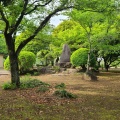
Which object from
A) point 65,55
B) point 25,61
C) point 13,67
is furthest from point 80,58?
point 13,67

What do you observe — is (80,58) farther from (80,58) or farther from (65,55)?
(65,55)

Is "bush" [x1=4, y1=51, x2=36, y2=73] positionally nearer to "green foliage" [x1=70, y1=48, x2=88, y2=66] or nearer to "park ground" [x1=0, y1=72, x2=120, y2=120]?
"green foliage" [x1=70, y1=48, x2=88, y2=66]

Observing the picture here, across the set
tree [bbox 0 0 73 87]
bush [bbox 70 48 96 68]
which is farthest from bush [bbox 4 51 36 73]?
tree [bbox 0 0 73 87]

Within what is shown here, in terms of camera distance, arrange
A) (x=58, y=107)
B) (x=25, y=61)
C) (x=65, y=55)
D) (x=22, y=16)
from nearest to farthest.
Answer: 1. (x=58, y=107)
2. (x=22, y=16)
3. (x=25, y=61)
4. (x=65, y=55)

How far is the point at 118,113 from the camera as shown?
693 centimetres

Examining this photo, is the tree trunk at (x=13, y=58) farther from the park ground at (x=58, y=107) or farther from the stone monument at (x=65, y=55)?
the stone monument at (x=65, y=55)

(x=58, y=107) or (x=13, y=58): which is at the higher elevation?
(x=13, y=58)

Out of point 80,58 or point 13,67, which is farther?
point 80,58

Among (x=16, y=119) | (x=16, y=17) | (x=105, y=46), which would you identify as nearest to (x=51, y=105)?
(x=16, y=119)

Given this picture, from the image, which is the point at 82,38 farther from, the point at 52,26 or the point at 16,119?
the point at 16,119

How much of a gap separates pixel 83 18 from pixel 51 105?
8434mm

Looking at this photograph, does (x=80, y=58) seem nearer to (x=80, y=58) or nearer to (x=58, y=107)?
(x=80, y=58)

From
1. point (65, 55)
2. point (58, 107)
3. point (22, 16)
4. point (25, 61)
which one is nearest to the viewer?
point (58, 107)

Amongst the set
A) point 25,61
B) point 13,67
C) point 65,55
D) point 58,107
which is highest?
point 65,55
